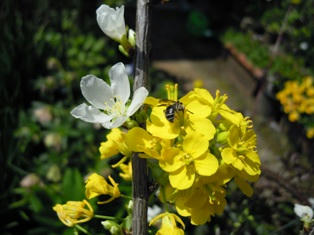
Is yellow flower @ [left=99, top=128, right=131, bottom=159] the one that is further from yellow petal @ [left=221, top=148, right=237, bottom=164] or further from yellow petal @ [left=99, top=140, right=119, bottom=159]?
yellow petal @ [left=221, top=148, right=237, bottom=164]

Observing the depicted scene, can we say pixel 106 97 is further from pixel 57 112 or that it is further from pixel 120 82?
pixel 57 112

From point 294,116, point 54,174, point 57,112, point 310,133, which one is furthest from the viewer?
point 294,116

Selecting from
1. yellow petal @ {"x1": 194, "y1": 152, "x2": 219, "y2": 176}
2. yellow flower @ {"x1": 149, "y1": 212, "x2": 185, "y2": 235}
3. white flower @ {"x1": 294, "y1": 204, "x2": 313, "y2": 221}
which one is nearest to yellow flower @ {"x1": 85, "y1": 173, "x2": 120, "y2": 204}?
yellow flower @ {"x1": 149, "y1": 212, "x2": 185, "y2": 235}

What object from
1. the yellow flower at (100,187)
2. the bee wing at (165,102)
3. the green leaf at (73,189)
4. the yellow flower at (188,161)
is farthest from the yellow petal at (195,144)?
the green leaf at (73,189)

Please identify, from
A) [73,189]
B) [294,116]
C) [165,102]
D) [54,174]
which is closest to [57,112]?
[54,174]

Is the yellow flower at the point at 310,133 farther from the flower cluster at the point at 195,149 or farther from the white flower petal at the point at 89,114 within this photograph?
the white flower petal at the point at 89,114

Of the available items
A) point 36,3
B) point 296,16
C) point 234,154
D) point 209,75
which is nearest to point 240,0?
point 209,75
